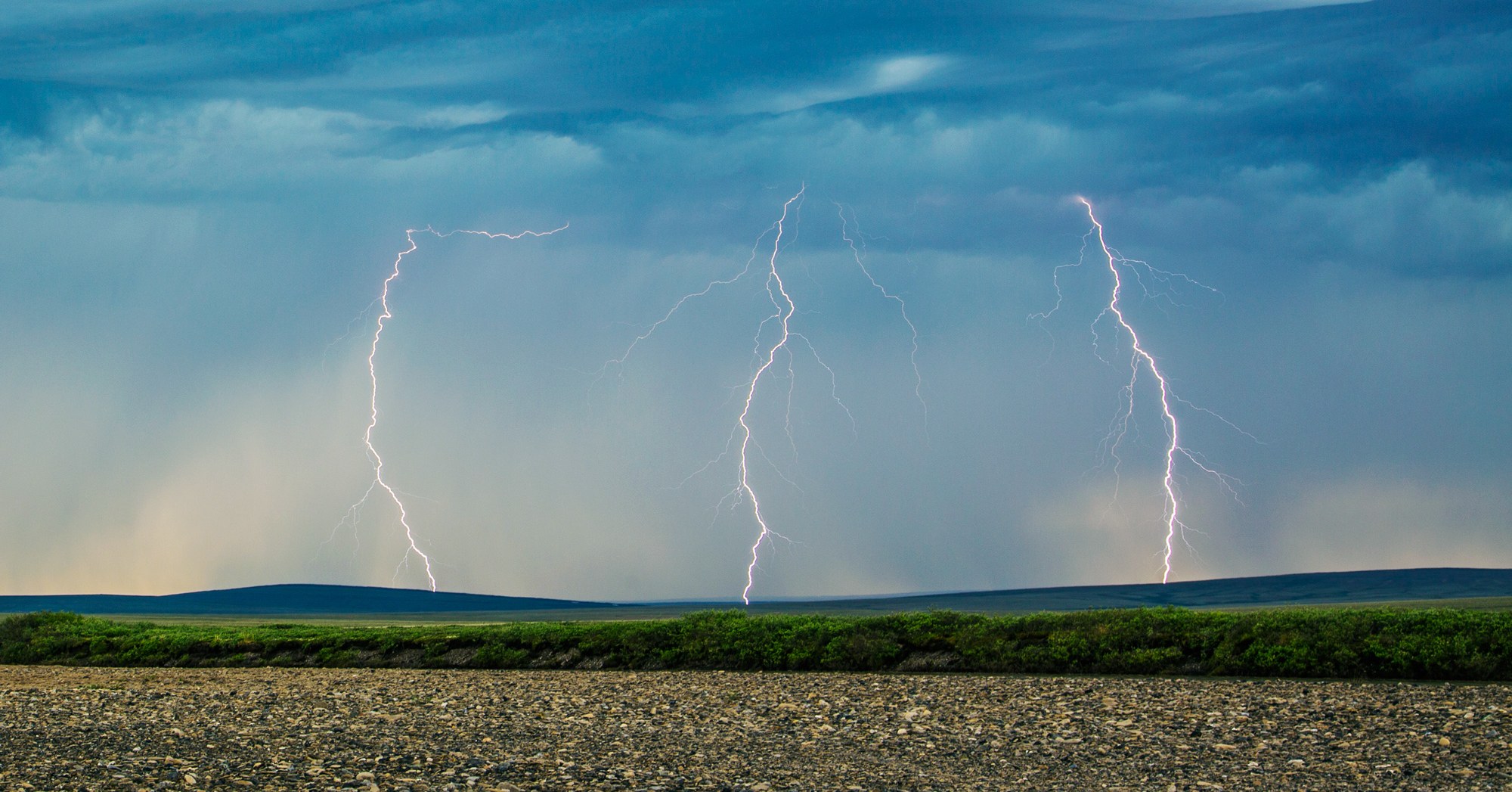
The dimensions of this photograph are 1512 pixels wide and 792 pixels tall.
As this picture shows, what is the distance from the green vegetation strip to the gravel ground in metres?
1.30

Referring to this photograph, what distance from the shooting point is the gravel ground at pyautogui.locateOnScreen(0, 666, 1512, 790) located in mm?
12789

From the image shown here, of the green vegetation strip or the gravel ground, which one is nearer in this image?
the gravel ground

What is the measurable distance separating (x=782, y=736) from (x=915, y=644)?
8.92m

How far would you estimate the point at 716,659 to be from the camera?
24.6 metres

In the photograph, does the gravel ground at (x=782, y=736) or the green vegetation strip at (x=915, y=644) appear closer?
the gravel ground at (x=782, y=736)

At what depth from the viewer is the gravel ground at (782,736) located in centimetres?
1279

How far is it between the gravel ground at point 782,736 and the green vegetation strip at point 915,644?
4.28 ft

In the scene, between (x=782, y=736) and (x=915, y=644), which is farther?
(x=915, y=644)

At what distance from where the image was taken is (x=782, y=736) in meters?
15.6

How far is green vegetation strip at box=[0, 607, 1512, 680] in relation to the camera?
20.1m

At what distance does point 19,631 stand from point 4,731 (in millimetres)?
19656

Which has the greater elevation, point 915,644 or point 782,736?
point 915,644

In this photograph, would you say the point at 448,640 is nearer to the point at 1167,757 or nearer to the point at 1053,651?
the point at 1053,651

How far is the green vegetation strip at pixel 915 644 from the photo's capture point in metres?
20.1
